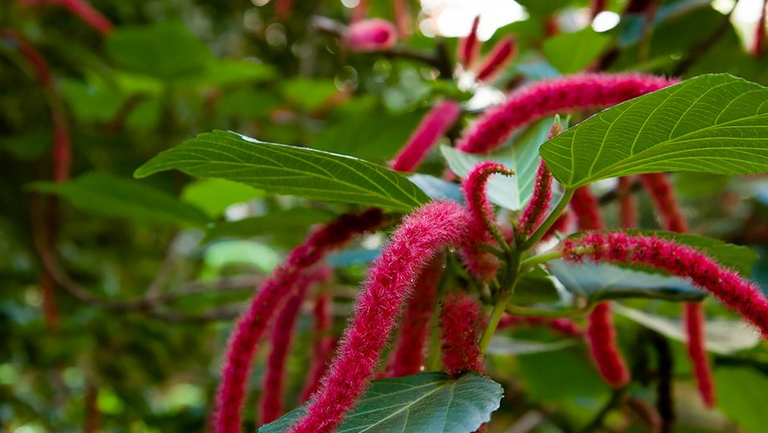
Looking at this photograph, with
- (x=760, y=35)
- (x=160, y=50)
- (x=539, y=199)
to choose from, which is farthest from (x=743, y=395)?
(x=160, y=50)

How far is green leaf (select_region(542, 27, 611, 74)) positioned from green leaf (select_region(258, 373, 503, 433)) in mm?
594

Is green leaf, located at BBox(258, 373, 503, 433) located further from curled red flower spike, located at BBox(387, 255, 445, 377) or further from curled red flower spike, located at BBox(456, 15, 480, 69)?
curled red flower spike, located at BBox(456, 15, 480, 69)

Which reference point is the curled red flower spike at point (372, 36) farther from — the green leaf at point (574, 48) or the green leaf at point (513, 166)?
the green leaf at point (513, 166)

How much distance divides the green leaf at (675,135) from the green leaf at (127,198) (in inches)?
19.4

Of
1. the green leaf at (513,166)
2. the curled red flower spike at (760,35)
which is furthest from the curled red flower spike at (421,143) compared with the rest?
the curled red flower spike at (760,35)

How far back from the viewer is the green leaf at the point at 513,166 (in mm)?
511

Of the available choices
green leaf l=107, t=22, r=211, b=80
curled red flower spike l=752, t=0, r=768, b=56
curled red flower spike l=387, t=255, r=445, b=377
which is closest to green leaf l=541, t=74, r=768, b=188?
curled red flower spike l=387, t=255, r=445, b=377

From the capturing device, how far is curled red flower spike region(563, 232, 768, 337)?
1.31 feet

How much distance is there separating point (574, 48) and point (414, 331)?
0.57 m

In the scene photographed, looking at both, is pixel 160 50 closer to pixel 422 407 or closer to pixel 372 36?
pixel 372 36

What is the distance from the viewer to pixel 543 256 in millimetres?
→ 469

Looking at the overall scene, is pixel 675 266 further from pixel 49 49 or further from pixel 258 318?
pixel 49 49

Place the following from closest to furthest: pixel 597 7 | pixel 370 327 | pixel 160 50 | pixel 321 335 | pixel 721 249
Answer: pixel 370 327 → pixel 721 249 → pixel 321 335 → pixel 597 7 → pixel 160 50

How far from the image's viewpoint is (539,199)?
44 cm
